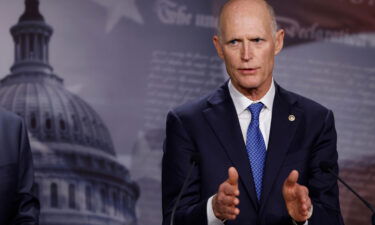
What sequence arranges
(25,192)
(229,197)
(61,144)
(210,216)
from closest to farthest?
1. (229,197)
2. (210,216)
3. (25,192)
4. (61,144)

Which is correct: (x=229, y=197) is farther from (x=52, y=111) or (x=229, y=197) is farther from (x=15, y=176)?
(x=52, y=111)

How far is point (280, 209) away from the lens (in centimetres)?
231

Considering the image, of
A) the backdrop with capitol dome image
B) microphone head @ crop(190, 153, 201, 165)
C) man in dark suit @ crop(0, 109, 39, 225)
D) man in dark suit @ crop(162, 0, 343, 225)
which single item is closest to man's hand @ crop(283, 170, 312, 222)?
man in dark suit @ crop(162, 0, 343, 225)

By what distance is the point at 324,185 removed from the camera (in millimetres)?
2344

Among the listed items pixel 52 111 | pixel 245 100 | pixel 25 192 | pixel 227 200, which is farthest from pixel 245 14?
pixel 52 111

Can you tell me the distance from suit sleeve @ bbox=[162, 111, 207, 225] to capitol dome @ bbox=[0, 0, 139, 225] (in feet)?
8.57

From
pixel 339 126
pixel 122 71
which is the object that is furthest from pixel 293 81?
pixel 122 71

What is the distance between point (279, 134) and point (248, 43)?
27 centimetres

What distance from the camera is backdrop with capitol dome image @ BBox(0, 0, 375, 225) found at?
16.5ft

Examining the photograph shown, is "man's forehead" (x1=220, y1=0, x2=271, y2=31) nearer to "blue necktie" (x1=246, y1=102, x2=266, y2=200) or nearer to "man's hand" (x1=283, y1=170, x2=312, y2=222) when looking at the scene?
"blue necktie" (x1=246, y1=102, x2=266, y2=200)

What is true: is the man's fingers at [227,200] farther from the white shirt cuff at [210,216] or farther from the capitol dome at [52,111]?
the capitol dome at [52,111]

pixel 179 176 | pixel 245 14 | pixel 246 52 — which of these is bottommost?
pixel 179 176

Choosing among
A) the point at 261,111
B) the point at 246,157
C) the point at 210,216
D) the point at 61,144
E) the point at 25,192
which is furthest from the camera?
the point at 61,144

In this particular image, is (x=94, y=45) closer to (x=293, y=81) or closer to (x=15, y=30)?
(x=15, y=30)
